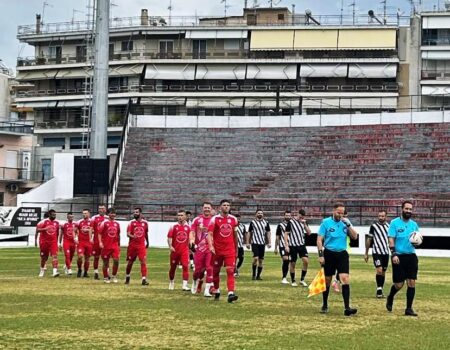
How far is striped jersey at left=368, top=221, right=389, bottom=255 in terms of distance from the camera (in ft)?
75.8

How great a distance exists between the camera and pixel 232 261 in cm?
1945

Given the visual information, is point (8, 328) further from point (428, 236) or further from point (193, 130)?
point (193, 130)

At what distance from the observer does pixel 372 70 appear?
297 feet

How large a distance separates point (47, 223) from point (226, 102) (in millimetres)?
Result: 65721

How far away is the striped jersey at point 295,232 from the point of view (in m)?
25.2

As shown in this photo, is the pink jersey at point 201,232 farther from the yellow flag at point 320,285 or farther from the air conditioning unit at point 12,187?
the air conditioning unit at point 12,187

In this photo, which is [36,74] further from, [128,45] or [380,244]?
[380,244]

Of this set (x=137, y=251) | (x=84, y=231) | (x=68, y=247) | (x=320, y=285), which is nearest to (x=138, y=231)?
(x=137, y=251)

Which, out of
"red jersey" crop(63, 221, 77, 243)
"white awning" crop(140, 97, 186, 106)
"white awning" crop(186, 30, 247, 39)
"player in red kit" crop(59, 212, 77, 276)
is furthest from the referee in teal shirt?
"white awning" crop(186, 30, 247, 39)

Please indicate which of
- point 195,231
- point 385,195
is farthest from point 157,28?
point 195,231

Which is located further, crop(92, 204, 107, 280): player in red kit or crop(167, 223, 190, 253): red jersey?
crop(92, 204, 107, 280): player in red kit

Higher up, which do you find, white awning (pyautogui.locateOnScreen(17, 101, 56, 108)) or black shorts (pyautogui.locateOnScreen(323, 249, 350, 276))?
white awning (pyautogui.locateOnScreen(17, 101, 56, 108))

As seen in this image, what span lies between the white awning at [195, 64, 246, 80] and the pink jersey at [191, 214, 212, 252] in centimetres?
7230

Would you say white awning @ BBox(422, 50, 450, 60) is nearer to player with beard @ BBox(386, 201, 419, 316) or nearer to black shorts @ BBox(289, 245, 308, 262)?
black shorts @ BBox(289, 245, 308, 262)
